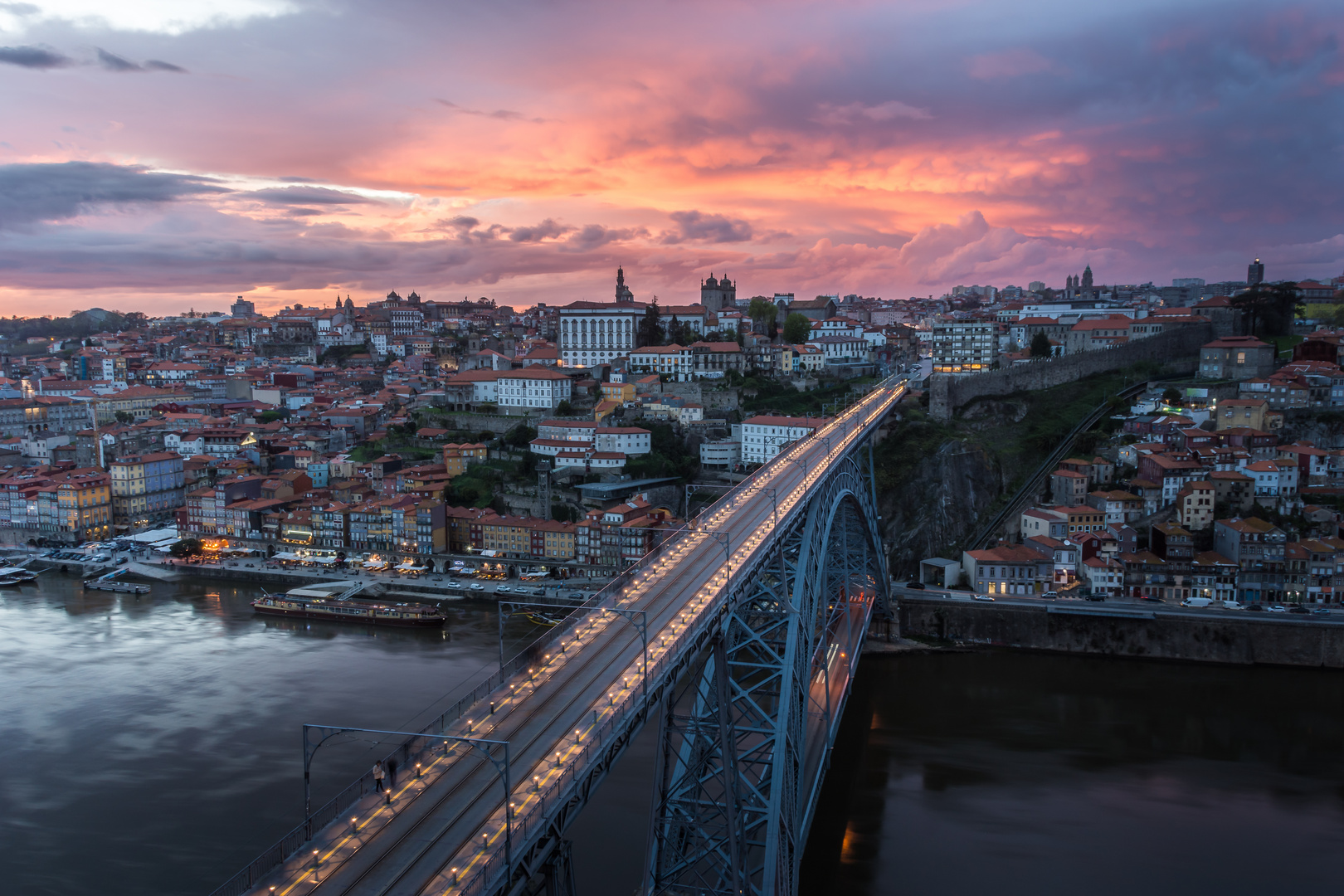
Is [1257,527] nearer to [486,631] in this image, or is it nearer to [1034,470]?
[1034,470]

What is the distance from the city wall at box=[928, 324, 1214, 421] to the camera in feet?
92.1

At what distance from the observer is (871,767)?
42.0 ft

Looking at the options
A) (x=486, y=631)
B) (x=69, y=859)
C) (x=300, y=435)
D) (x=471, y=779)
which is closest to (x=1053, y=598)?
(x=486, y=631)

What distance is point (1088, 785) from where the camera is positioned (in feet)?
40.3

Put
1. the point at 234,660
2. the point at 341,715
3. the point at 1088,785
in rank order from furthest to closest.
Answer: the point at 234,660 < the point at 341,715 < the point at 1088,785

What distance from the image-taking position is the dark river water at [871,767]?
1024cm

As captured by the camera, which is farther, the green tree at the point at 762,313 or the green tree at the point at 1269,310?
the green tree at the point at 762,313

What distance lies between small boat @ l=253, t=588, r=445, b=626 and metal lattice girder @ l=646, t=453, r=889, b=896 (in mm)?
11013

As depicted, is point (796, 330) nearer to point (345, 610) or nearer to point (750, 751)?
point (345, 610)

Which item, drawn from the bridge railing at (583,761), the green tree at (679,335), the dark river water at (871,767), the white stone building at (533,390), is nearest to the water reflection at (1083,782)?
the dark river water at (871,767)

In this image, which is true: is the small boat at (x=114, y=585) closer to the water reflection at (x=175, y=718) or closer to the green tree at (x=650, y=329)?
the water reflection at (x=175, y=718)

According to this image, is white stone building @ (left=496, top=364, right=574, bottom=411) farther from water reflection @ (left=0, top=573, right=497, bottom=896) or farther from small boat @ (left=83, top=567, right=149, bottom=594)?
small boat @ (left=83, top=567, right=149, bottom=594)

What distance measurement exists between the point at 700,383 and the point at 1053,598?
58.0 ft

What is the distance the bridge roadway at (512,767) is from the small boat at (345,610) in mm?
12403
